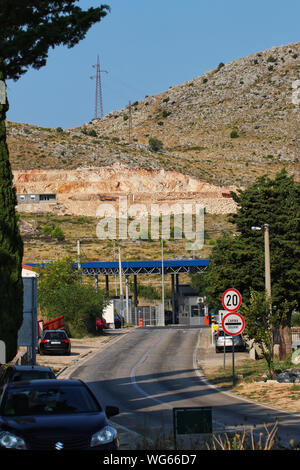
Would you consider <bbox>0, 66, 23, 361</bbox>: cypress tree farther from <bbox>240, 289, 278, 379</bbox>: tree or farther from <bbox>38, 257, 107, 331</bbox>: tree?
<bbox>38, 257, 107, 331</bbox>: tree

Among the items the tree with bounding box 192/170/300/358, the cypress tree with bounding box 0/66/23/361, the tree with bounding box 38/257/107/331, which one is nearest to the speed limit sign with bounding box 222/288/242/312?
the tree with bounding box 192/170/300/358

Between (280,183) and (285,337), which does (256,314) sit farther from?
(280,183)

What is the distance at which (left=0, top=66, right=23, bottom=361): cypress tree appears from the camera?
21.1 metres

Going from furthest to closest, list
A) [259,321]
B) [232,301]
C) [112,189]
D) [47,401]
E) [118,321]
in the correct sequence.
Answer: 1. [112,189]
2. [118,321]
3. [259,321]
4. [232,301]
5. [47,401]

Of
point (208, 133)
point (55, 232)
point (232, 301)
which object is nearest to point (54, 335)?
point (232, 301)

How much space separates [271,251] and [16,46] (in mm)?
21339

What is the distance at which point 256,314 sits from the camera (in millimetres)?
28328

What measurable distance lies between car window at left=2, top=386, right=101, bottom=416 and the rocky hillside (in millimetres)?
120202

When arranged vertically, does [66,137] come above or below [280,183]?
above

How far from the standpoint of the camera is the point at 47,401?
1188 cm

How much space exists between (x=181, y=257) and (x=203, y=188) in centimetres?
3464

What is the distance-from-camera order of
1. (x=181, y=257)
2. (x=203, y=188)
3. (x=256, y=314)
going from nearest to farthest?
(x=256, y=314) → (x=181, y=257) → (x=203, y=188)

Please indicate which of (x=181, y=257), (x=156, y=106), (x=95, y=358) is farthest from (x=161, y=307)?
(x=156, y=106)

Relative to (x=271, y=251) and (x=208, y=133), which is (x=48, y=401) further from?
(x=208, y=133)
